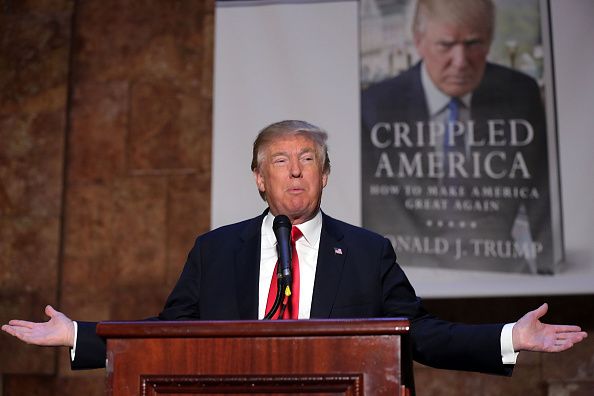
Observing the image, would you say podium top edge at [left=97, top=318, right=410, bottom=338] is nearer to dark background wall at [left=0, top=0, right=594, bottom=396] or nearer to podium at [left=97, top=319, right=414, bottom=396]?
podium at [left=97, top=319, right=414, bottom=396]

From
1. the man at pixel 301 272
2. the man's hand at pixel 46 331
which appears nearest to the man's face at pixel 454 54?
the man at pixel 301 272

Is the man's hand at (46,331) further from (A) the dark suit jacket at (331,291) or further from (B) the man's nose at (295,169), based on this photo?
(B) the man's nose at (295,169)

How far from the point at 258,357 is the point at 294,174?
0.84 m

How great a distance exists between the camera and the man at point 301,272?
2379 mm

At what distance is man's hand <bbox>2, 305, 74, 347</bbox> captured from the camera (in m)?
2.28

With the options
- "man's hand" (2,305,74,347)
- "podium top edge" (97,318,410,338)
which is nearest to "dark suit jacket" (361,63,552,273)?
"man's hand" (2,305,74,347)

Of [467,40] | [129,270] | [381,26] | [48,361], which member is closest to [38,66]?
[129,270]

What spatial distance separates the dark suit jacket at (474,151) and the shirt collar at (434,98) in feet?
0.08

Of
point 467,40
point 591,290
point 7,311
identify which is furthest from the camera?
point 7,311

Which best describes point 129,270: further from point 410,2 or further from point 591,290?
point 591,290

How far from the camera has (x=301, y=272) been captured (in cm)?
260

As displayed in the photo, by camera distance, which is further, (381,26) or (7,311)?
(7,311)

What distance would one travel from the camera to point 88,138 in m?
5.36

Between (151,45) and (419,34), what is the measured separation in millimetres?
1616
